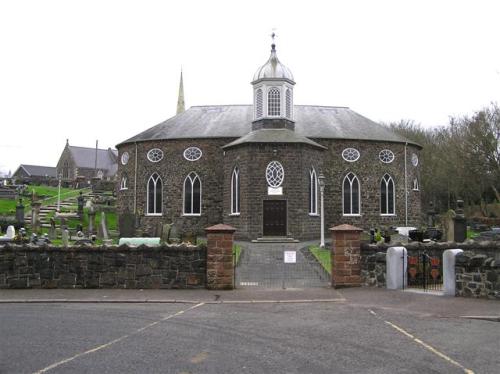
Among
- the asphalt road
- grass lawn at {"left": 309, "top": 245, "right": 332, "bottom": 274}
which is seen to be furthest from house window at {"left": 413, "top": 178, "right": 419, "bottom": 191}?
the asphalt road

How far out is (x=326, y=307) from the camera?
12.4m

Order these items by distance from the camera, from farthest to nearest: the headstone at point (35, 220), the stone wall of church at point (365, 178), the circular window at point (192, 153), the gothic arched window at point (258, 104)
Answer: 1. the circular window at point (192, 153)
2. the stone wall of church at point (365, 178)
3. the gothic arched window at point (258, 104)
4. the headstone at point (35, 220)

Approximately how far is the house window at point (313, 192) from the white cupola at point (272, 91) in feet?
13.6

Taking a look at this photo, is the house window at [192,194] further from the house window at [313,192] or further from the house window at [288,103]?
the house window at [313,192]

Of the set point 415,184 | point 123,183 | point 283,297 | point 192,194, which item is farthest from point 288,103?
point 283,297

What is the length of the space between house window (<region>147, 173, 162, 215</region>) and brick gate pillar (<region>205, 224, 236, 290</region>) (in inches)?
769

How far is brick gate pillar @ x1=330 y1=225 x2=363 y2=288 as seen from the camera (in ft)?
50.5

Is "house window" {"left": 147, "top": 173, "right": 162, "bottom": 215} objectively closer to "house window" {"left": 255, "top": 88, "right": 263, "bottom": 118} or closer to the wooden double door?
"house window" {"left": 255, "top": 88, "right": 263, "bottom": 118}

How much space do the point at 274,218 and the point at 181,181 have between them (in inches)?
298

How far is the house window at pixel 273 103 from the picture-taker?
32031 mm

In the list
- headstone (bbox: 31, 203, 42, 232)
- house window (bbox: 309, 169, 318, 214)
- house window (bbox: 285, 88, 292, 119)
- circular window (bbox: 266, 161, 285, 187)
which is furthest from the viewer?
house window (bbox: 285, 88, 292, 119)

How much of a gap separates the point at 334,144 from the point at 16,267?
21841 millimetres

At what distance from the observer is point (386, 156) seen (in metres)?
33.8

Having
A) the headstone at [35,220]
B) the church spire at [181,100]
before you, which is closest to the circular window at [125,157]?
the headstone at [35,220]
